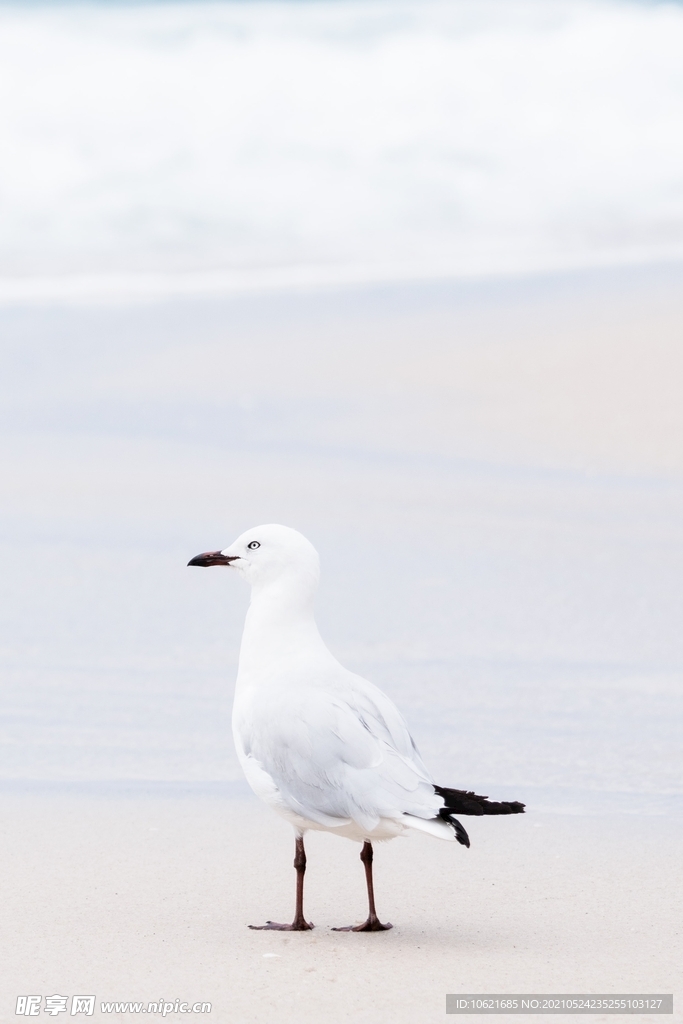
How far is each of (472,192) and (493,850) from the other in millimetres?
11300

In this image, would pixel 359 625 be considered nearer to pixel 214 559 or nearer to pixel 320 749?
pixel 214 559

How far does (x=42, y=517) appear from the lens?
770 centimetres

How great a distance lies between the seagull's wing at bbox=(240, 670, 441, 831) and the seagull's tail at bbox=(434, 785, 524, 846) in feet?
0.10

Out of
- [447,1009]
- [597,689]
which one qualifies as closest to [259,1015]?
[447,1009]

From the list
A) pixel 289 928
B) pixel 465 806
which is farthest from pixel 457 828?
pixel 289 928

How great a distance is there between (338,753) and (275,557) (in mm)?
680

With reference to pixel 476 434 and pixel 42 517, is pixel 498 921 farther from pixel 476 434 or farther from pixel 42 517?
pixel 476 434

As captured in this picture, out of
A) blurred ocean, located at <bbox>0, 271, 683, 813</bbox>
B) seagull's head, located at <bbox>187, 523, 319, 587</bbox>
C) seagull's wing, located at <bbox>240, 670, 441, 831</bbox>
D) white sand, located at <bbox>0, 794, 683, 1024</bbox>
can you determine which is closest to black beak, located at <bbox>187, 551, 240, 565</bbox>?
seagull's head, located at <bbox>187, 523, 319, 587</bbox>

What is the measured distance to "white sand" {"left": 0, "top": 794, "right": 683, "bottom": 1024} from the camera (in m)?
3.44

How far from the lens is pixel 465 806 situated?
11.9 feet

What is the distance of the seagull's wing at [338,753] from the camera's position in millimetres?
3770

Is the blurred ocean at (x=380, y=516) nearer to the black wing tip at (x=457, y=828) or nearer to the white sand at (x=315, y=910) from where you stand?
the white sand at (x=315, y=910)

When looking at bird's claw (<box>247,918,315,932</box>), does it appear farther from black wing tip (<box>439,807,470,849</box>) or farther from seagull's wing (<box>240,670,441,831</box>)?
black wing tip (<box>439,807,470,849</box>)

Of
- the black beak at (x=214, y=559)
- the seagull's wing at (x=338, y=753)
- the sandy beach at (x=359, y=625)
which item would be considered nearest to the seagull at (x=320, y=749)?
the seagull's wing at (x=338, y=753)
